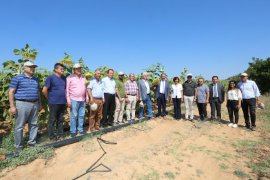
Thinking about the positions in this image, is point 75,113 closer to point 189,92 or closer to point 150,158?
point 150,158

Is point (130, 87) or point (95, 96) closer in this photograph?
point (95, 96)

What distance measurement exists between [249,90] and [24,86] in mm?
6631

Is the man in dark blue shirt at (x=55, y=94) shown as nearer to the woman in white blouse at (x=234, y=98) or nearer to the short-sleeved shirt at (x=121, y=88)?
the short-sleeved shirt at (x=121, y=88)

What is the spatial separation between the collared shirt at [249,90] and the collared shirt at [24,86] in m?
6.33

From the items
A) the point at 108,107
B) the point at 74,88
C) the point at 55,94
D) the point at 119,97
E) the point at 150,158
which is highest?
the point at 74,88

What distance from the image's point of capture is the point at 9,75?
521 cm

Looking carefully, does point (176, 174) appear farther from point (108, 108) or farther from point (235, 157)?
point (108, 108)

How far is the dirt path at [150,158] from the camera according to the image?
3.62 meters

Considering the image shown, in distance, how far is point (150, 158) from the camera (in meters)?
4.20

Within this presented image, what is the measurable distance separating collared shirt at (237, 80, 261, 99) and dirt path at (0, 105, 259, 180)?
1.38 m

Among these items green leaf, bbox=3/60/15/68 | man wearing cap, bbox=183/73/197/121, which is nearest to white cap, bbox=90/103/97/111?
green leaf, bbox=3/60/15/68

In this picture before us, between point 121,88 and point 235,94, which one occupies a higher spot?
point 121,88

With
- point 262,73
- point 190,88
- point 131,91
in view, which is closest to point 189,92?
point 190,88

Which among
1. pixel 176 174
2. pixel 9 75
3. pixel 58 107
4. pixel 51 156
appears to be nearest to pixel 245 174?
pixel 176 174
